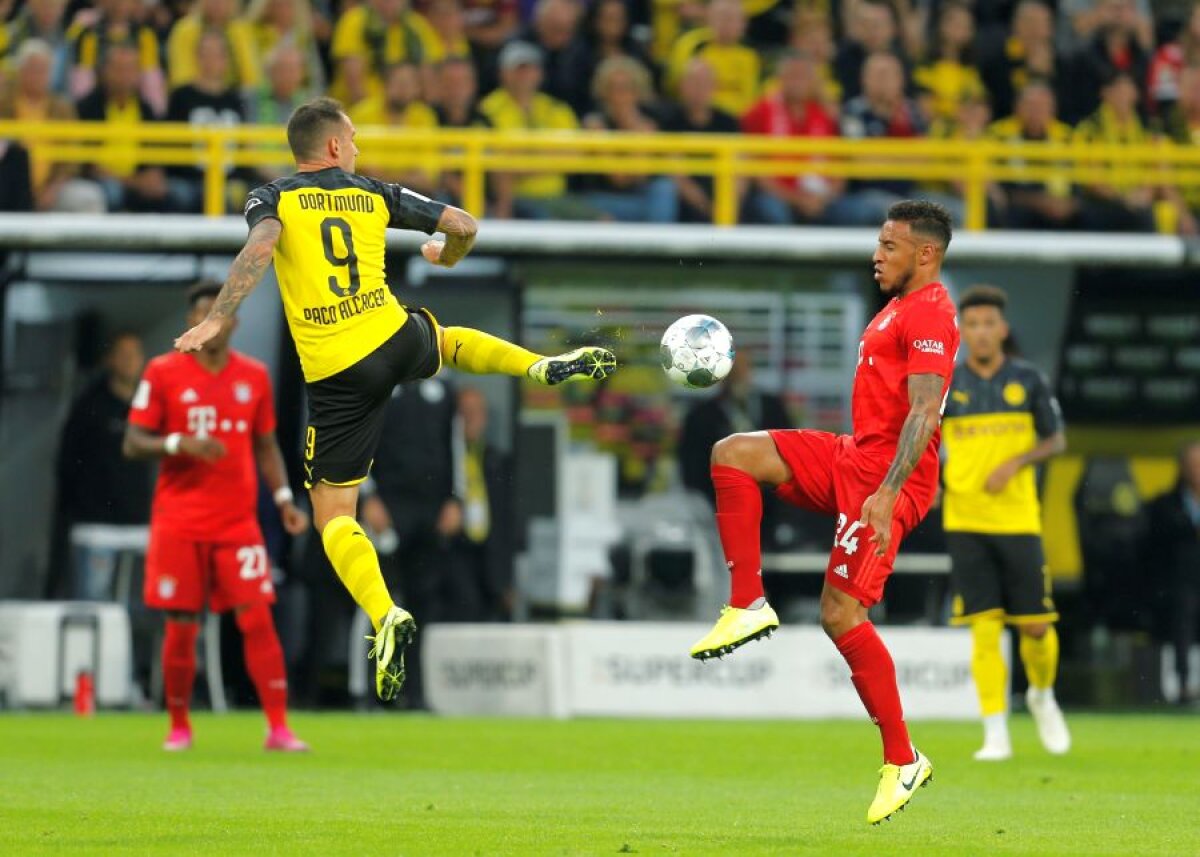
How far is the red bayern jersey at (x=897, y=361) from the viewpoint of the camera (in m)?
7.81

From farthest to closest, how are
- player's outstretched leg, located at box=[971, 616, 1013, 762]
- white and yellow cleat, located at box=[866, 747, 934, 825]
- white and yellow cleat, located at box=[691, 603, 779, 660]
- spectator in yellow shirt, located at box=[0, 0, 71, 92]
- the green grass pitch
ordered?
spectator in yellow shirt, located at box=[0, 0, 71, 92], player's outstretched leg, located at box=[971, 616, 1013, 762], white and yellow cleat, located at box=[866, 747, 934, 825], white and yellow cleat, located at box=[691, 603, 779, 660], the green grass pitch

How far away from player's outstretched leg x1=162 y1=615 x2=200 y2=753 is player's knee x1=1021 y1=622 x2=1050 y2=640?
434 centimetres

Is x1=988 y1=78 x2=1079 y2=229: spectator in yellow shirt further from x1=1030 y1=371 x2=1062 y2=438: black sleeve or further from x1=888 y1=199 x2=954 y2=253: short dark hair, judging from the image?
x1=888 y1=199 x2=954 y2=253: short dark hair

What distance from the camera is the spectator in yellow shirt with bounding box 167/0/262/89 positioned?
55.0ft

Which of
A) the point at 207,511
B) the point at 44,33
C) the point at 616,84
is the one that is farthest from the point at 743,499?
the point at 44,33

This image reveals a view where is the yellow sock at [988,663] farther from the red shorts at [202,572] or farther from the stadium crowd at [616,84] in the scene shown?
the stadium crowd at [616,84]

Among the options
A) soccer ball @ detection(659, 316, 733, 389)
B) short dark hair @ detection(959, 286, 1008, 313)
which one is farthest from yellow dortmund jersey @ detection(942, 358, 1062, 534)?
soccer ball @ detection(659, 316, 733, 389)

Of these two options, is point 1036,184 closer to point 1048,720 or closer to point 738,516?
point 1048,720

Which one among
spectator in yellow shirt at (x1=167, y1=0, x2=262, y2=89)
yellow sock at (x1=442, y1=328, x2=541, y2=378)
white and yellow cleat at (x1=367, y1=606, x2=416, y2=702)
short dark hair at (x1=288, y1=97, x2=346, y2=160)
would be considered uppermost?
spectator in yellow shirt at (x1=167, y1=0, x2=262, y2=89)

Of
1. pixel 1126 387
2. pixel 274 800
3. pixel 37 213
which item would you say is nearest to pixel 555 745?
pixel 274 800

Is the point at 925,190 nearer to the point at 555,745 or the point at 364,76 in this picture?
the point at 364,76

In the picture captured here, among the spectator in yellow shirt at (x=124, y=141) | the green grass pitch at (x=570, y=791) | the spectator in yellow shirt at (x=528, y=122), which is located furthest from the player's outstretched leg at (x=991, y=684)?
the spectator in yellow shirt at (x=124, y=141)

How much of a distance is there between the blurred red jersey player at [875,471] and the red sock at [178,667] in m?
4.47

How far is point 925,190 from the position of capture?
17531 mm
